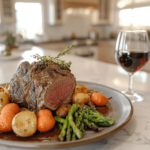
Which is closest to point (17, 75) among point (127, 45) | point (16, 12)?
point (127, 45)

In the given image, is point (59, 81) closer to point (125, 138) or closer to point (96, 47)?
point (125, 138)

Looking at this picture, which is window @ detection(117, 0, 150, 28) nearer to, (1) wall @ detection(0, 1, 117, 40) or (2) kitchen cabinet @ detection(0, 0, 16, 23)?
(1) wall @ detection(0, 1, 117, 40)

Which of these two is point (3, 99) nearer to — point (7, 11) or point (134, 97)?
point (134, 97)

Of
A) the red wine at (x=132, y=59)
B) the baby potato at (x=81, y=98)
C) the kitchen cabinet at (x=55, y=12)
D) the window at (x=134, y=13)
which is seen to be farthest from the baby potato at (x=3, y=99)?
the window at (x=134, y=13)

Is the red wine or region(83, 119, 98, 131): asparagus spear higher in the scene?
the red wine

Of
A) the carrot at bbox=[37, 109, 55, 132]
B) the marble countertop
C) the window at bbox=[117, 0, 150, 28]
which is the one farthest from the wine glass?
the window at bbox=[117, 0, 150, 28]

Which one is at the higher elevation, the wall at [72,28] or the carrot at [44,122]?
the wall at [72,28]

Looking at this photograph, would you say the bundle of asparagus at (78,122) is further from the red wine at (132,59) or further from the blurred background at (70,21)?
the blurred background at (70,21)
